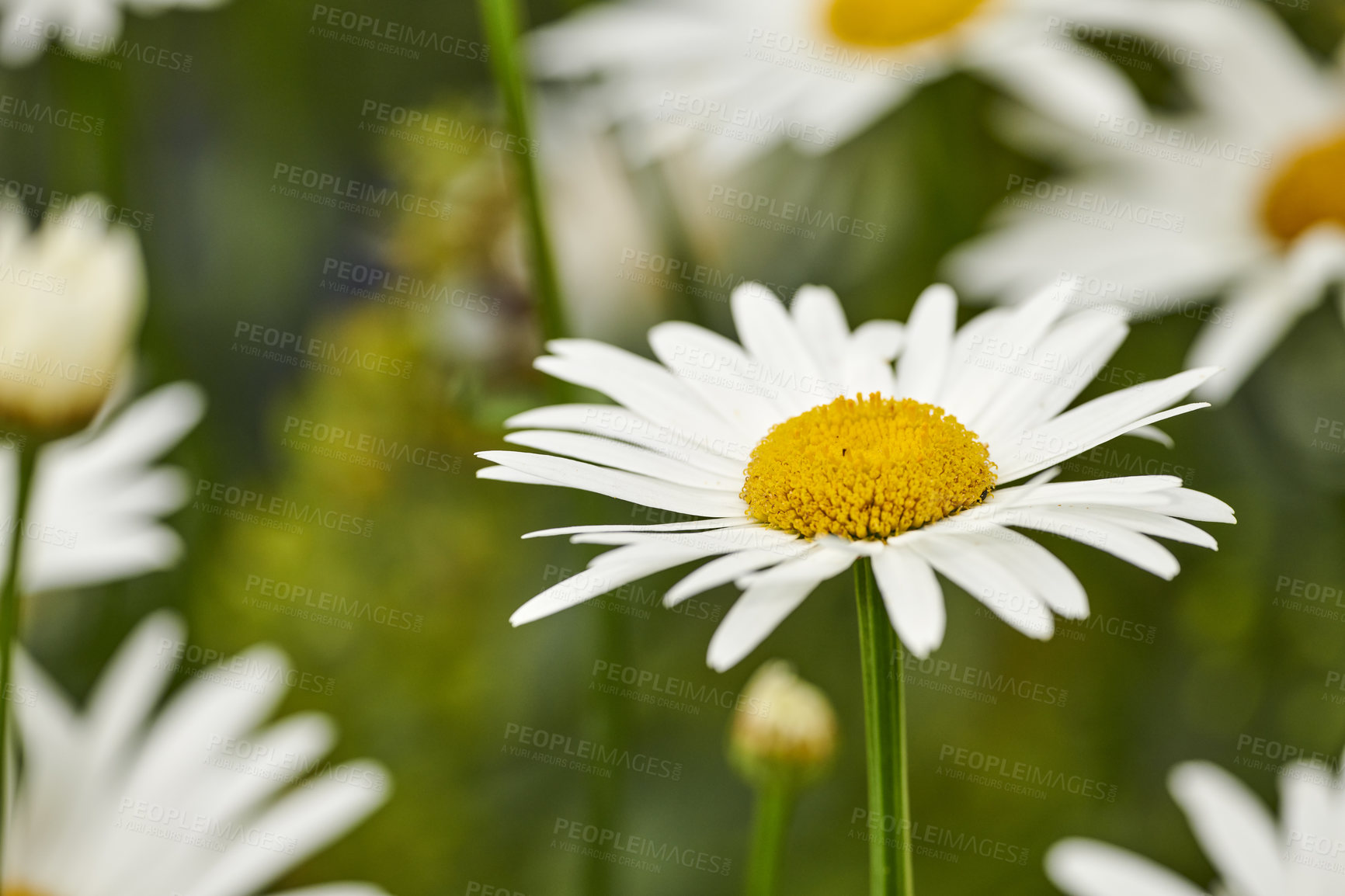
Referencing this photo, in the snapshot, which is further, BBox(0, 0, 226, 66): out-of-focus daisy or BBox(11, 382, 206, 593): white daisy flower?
BBox(0, 0, 226, 66): out-of-focus daisy

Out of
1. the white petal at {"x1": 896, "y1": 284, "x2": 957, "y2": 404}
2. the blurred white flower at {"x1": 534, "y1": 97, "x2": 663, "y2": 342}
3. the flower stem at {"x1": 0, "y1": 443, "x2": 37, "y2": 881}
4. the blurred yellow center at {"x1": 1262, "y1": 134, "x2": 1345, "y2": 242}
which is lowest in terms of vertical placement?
the flower stem at {"x1": 0, "y1": 443, "x2": 37, "y2": 881}

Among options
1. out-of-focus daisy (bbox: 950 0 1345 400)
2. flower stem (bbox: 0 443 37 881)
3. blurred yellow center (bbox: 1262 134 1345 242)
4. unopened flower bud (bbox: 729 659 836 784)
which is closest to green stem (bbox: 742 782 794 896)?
unopened flower bud (bbox: 729 659 836 784)

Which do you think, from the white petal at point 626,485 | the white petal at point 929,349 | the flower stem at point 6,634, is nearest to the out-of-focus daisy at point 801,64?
the white petal at point 929,349

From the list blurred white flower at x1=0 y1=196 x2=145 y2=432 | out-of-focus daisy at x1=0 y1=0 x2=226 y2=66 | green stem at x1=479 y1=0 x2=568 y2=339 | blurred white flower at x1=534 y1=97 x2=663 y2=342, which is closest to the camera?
blurred white flower at x1=0 y1=196 x2=145 y2=432

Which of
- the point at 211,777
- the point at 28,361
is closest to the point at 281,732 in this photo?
the point at 211,777

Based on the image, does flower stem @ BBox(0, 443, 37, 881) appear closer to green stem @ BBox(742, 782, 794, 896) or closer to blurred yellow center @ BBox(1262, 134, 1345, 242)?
green stem @ BBox(742, 782, 794, 896)

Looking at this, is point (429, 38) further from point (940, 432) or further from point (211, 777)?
point (940, 432)
